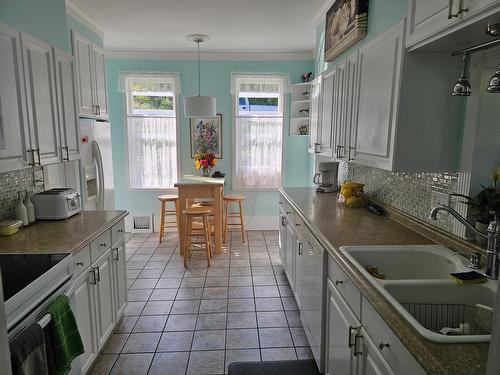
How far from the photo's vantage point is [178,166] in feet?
17.3

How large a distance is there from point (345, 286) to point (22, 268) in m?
1.58

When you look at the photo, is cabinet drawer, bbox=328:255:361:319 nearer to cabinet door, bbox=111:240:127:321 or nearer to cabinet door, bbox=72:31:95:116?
cabinet door, bbox=111:240:127:321

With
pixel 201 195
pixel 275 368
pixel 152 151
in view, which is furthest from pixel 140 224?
pixel 275 368

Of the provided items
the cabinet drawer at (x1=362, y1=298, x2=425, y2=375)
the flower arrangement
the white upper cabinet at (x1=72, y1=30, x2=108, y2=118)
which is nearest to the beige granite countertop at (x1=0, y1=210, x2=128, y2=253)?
the white upper cabinet at (x1=72, y1=30, x2=108, y2=118)

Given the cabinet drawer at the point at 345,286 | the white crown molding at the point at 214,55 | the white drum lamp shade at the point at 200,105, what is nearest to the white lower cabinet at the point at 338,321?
the cabinet drawer at the point at 345,286

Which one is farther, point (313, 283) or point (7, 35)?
point (313, 283)

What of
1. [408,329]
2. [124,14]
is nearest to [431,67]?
[408,329]

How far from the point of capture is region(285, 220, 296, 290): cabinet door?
299cm

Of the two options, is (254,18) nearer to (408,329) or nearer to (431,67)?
(431,67)

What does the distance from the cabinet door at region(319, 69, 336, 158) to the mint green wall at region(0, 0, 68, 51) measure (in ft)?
7.36

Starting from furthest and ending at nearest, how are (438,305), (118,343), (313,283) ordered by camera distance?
(118,343) → (313,283) → (438,305)

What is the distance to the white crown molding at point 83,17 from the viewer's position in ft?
10.6

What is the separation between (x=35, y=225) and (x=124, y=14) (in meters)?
2.40

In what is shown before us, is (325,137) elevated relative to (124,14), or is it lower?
lower
